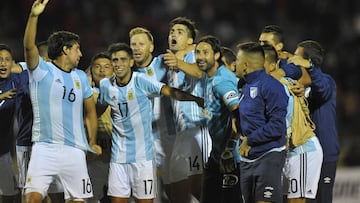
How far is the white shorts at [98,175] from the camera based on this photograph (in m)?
10.1

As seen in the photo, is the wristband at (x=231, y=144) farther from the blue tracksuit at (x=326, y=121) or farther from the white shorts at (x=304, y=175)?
the blue tracksuit at (x=326, y=121)

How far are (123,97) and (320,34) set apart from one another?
11284mm

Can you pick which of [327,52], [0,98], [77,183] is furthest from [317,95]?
[327,52]

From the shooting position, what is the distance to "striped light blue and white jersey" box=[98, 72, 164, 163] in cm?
938

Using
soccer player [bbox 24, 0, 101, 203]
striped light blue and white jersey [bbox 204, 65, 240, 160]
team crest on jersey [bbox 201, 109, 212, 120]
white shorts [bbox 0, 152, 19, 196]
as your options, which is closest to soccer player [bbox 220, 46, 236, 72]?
striped light blue and white jersey [bbox 204, 65, 240, 160]

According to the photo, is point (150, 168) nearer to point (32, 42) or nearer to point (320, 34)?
point (32, 42)

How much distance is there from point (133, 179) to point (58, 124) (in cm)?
106

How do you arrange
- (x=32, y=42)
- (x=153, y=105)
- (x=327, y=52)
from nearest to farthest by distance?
(x=32, y=42), (x=153, y=105), (x=327, y=52)

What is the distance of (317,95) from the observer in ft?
31.8

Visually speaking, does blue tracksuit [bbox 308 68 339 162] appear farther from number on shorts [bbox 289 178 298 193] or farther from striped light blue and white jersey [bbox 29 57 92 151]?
striped light blue and white jersey [bbox 29 57 92 151]

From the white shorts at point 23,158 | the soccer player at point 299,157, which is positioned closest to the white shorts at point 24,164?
the white shorts at point 23,158

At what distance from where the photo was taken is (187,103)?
399 inches

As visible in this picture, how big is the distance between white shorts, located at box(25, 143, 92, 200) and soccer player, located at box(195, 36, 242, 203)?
1.33 m

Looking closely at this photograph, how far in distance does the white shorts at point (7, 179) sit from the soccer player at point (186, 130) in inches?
67.0
